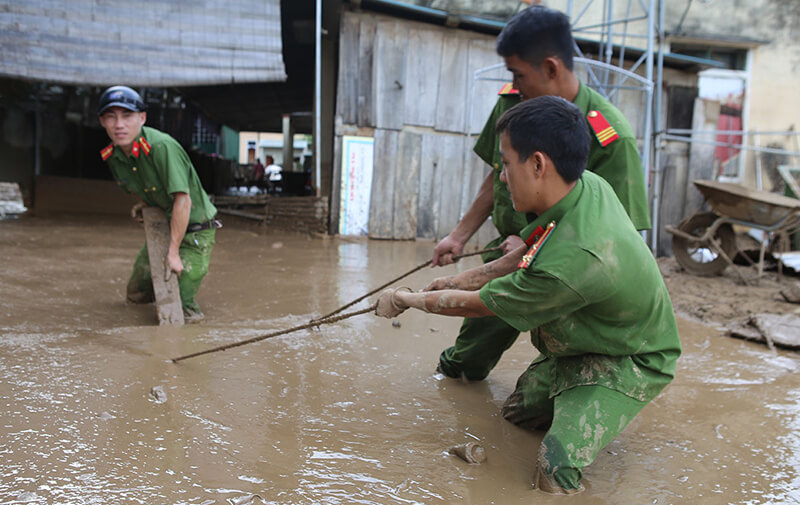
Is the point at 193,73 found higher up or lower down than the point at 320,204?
higher up

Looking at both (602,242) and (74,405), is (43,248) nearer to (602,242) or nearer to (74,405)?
(74,405)

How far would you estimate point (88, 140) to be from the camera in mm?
13148

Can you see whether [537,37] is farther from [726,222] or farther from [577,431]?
[726,222]

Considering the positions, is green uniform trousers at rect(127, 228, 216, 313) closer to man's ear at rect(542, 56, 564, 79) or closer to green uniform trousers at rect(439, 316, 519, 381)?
green uniform trousers at rect(439, 316, 519, 381)

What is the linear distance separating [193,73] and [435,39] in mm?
3984

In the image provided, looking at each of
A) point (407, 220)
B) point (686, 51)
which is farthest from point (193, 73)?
point (686, 51)

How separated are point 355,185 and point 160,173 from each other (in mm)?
6003

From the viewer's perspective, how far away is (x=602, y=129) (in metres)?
2.54

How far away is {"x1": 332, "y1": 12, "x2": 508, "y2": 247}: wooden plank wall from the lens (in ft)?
30.8

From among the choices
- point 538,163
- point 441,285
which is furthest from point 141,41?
point 538,163

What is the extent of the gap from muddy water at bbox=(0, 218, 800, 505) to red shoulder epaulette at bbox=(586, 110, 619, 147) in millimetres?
1259

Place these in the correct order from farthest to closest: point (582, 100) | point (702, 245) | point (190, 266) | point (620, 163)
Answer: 1. point (702, 245)
2. point (190, 266)
3. point (582, 100)
4. point (620, 163)

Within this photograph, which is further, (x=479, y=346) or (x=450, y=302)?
(x=479, y=346)

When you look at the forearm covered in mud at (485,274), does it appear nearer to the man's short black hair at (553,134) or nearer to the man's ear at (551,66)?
the man's short black hair at (553,134)
